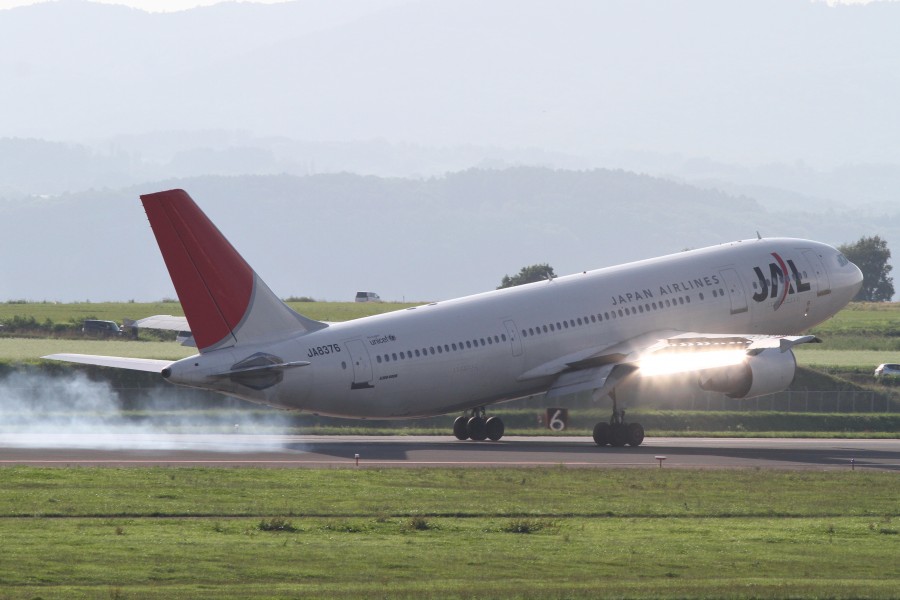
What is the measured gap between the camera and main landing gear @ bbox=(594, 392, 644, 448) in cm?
5981

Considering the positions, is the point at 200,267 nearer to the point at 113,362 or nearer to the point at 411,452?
the point at 113,362

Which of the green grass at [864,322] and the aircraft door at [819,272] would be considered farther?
the green grass at [864,322]

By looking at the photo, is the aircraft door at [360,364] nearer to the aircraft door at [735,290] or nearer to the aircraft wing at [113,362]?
the aircraft wing at [113,362]

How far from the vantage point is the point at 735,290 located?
214 feet

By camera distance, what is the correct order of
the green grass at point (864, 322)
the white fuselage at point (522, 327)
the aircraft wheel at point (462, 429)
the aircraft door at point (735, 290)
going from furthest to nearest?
1. the green grass at point (864, 322)
2. the aircraft door at point (735, 290)
3. the aircraft wheel at point (462, 429)
4. the white fuselage at point (522, 327)

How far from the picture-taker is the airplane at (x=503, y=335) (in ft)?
161

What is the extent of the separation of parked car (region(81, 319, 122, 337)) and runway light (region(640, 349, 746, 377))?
62582 millimetres

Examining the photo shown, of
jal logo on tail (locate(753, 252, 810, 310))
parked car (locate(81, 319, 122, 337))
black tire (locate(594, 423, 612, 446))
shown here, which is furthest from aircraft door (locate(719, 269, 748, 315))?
parked car (locate(81, 319, 122, 337))

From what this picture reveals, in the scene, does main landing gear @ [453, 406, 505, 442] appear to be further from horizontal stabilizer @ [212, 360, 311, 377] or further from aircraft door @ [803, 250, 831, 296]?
aircraft door @ [803, 250, 831, 296]

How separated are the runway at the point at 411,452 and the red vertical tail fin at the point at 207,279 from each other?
4.43 meters

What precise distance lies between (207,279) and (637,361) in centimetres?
1923

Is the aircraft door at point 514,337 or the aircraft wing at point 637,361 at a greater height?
the aircraft door at point 514,337

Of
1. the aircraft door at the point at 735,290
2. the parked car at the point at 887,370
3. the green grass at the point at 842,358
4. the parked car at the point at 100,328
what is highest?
the parked car at the point at 100,328

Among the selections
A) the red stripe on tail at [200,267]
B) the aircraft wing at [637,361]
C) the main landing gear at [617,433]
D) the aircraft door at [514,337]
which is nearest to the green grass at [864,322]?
the aircraft wing at [637,361]
